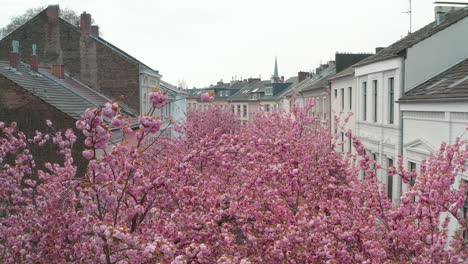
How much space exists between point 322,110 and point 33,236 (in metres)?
29.9

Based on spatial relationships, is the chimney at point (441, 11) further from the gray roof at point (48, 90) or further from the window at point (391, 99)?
the gray roof at point (48, 90)

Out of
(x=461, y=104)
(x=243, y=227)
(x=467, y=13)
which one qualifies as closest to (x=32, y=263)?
(x=243, y=227)

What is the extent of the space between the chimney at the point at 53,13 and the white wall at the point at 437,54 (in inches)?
732

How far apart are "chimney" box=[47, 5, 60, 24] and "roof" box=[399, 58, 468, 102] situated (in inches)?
743

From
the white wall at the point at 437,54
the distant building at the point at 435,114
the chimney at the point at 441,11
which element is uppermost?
the chimney at the point at 441,11

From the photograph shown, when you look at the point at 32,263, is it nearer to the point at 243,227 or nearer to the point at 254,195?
the point at 243,227

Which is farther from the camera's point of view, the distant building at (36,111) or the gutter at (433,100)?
the distant building at (36,111)

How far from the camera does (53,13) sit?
2847 centimetres

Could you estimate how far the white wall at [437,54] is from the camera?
18484mm

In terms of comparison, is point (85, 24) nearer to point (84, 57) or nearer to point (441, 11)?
point (84, 57)

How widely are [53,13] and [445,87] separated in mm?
20736

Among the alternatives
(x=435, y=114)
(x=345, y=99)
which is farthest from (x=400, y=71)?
Result: (x=345, y=99)

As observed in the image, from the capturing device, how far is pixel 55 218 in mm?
7824

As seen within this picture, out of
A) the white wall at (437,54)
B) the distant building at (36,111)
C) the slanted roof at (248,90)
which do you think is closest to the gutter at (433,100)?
the white wall at (437,54)
